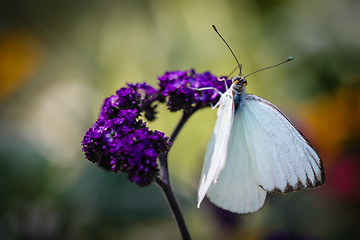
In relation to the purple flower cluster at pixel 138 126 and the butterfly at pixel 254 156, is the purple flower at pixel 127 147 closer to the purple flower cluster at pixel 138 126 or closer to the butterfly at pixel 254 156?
the purple flower cluster at pixel 138 126

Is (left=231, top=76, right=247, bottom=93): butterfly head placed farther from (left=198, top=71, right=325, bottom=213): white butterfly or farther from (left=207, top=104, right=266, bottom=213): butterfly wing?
(left=207, top=104, right=266, bottom=213): butterfly wing

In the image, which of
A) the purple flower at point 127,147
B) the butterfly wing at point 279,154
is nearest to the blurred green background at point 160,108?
the butterfly wing at point 279,154

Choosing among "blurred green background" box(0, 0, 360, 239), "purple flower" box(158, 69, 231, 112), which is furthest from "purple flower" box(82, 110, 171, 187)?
"blurred green background" box(0, 0, 360, 239)

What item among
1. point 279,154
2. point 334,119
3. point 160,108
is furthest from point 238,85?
point 160,108

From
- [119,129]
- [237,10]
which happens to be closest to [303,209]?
[119,129]

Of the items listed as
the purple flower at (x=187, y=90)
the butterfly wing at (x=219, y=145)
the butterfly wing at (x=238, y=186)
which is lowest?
the butterfly wing at (x=238, y=186)

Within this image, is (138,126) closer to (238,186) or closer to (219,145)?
(219,145)
